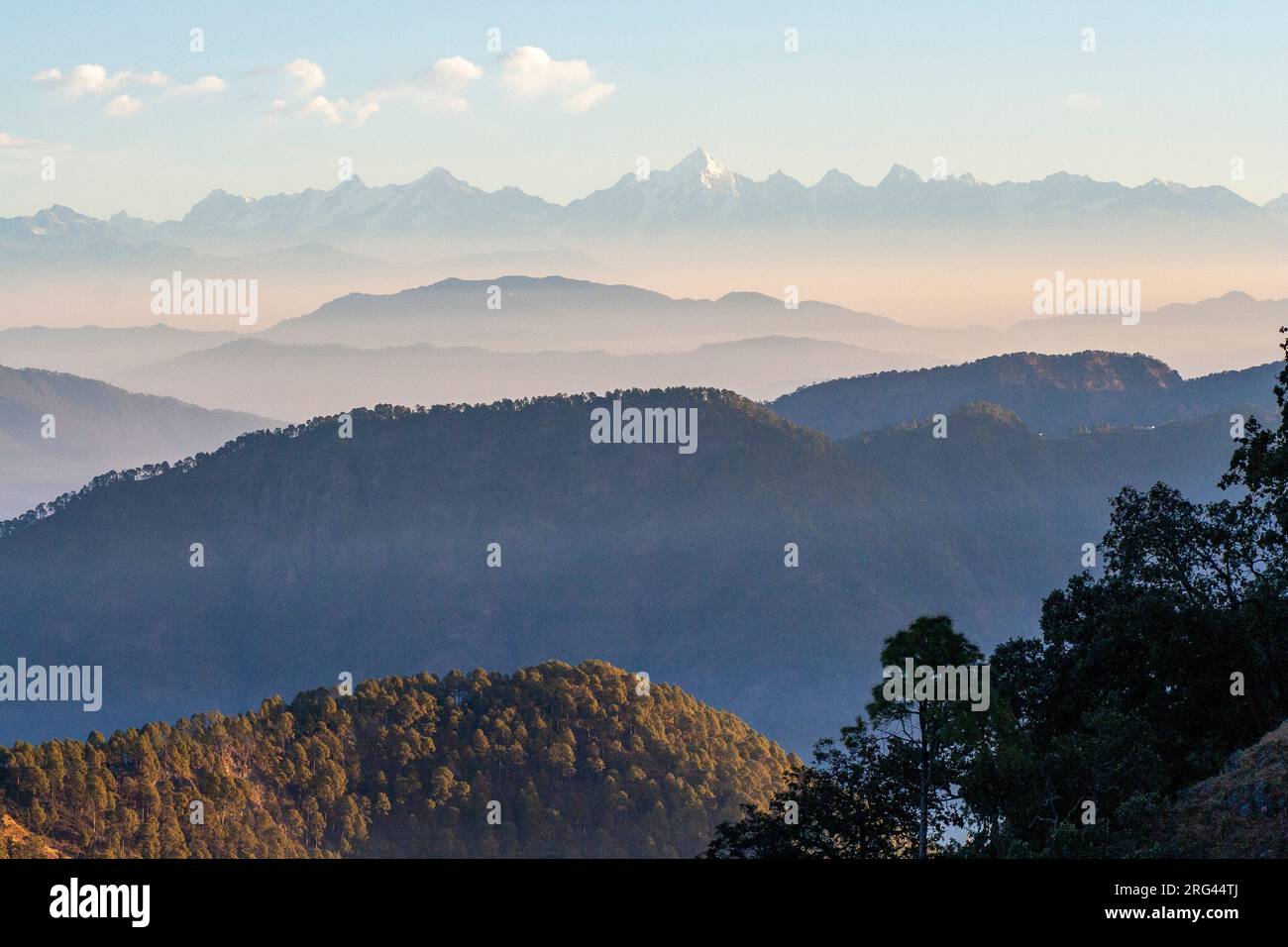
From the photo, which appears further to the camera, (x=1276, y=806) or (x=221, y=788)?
(x=221, y=788)

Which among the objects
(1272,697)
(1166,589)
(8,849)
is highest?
(1166,589)

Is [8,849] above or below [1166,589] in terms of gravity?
below

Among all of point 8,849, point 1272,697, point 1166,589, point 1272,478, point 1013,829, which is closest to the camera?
point 1013,829
